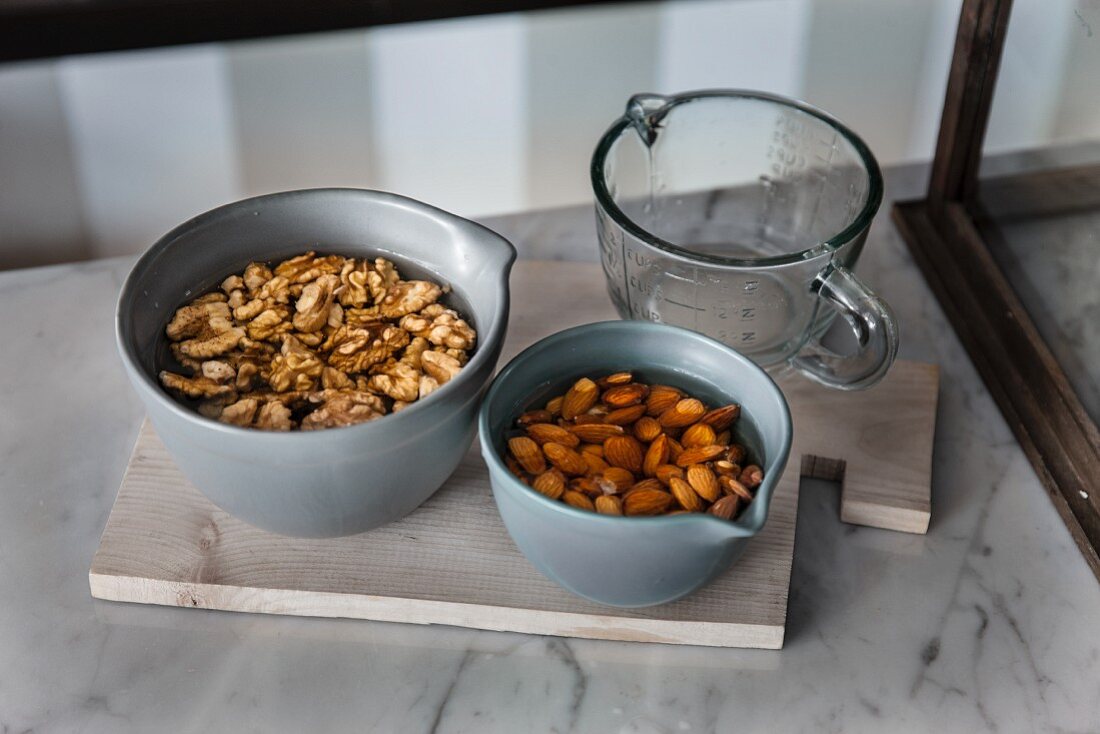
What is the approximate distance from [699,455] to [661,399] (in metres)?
0.04

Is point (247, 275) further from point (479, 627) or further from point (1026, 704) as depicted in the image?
point (1026, 704)

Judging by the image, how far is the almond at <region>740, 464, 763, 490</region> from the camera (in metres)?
0.64

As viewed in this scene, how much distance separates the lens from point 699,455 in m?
0.66

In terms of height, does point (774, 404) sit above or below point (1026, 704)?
above

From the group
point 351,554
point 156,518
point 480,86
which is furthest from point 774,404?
point 480,86

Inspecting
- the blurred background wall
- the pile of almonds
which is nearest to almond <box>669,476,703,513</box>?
the pile of almonds

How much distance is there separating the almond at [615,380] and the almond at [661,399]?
0.01 m

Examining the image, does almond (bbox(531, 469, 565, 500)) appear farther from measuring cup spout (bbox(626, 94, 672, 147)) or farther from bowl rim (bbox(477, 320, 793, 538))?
measuring cup spout (bbox(626, 94, 672, 147))

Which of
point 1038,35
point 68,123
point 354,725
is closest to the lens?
point 354,725

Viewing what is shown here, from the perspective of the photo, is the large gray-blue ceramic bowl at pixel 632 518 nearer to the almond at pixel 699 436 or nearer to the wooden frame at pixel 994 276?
the almond at pixel 699 436

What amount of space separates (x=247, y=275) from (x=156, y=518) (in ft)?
0.46

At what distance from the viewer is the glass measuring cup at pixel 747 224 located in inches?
28.4

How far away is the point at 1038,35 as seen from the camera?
793 millimetres

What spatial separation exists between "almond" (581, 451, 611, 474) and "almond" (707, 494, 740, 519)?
0.06m
